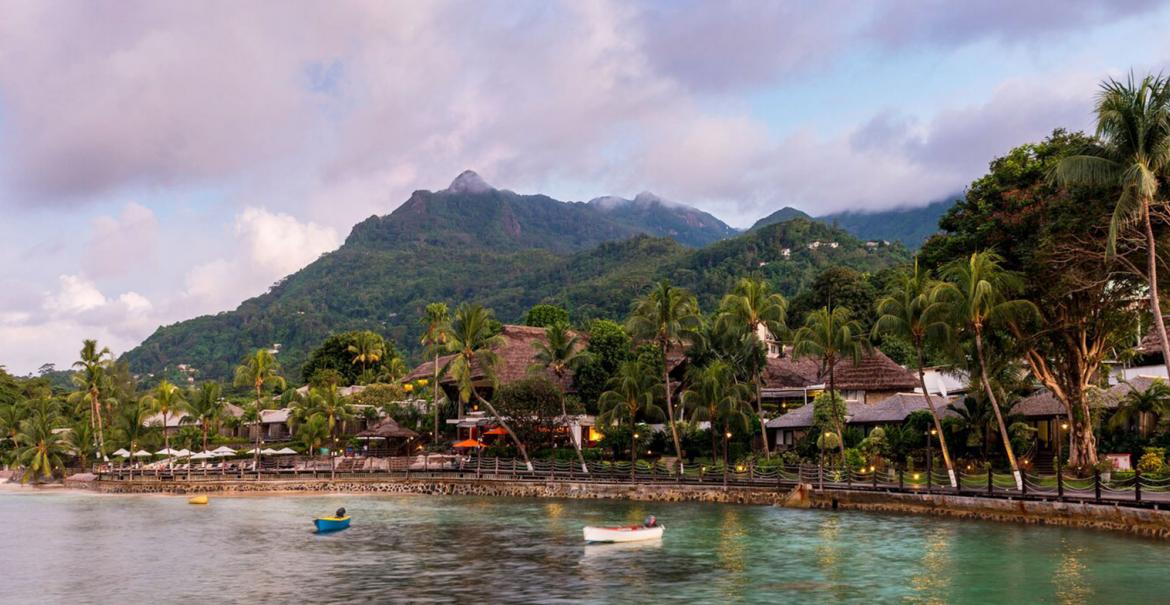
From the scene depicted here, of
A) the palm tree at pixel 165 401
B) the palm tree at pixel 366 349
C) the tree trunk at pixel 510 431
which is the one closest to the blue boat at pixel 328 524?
the tree trunk at pixel 510 431

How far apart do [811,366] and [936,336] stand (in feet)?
129

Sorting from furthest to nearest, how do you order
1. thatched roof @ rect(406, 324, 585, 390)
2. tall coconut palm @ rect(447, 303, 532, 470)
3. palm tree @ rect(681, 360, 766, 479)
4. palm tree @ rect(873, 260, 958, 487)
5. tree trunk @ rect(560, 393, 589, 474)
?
thatched roof @ rect(406, 324, 585, 390), tall coconut palm @ rect(447, 303, 532, 470), tree trunk @ rect(560, 393, 589, 474), palm tree @ rect(681, 360, 766, 479), palm tree @ rect(873, 260, 958, 487)

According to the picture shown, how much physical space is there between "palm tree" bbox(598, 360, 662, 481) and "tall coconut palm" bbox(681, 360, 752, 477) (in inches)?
107

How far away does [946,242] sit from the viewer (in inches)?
1978

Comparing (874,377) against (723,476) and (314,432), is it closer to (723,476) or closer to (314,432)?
(723,476)

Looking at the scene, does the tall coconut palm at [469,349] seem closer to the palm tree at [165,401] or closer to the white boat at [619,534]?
the white boat at [619,534]

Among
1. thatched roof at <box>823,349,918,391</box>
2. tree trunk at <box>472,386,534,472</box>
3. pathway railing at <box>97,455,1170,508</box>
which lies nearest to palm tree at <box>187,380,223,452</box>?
pathway railing at <box>97,455,1170,508</box>

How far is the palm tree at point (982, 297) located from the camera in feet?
138

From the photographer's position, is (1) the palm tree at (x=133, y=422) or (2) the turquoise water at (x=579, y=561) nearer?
(2) the turquoise water at (x=579, y=561)

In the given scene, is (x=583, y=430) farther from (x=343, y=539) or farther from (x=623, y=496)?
(x=343, y=539)

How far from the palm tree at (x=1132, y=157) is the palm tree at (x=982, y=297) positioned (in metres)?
6.22

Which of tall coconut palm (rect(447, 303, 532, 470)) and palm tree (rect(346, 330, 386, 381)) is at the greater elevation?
palm tree (rect(346, 330, 386, 381))

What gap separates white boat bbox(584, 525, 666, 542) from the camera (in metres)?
38.3

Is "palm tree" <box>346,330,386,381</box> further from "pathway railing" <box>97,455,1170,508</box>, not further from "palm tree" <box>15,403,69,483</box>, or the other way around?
"pathway railing" <box>97,455,1170,508</box>
